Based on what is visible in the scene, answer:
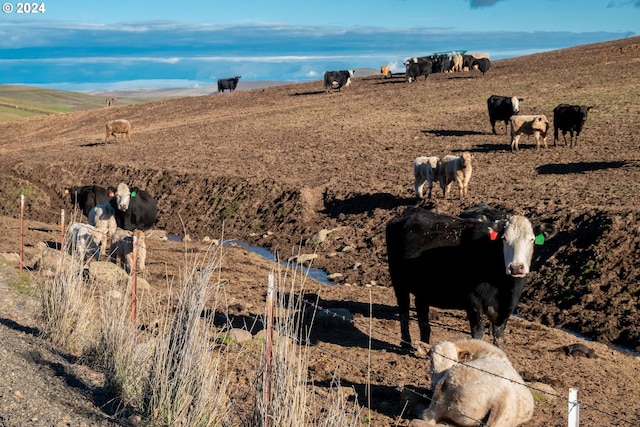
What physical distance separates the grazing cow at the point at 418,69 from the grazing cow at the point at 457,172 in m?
28.4

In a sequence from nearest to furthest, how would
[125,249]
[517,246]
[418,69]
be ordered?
[517,246] < [125,249] < [418,69]

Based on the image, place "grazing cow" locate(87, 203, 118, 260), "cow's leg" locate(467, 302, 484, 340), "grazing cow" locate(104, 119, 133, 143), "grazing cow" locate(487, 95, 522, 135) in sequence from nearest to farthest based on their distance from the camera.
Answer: "cow's leg" locate(467, 302, 484, 340) < "grazing cow" locate(87, 203, 118, 260) < "grazing cow" locate(487, 95, 522, 135) < "grazing cow" locate(104, 119, 133, 143)

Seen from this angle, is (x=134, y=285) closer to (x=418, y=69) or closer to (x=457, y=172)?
(x=457, y=172)

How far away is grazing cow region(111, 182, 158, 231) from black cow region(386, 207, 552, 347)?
9.14 metres

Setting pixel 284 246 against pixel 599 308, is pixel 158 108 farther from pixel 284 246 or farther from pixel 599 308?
pixel 599 308

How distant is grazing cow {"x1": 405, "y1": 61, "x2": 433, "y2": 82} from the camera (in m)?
48.2

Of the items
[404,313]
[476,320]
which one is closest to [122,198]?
[404,313]

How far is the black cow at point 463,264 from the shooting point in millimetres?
10375

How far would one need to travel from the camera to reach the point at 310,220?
2167cm

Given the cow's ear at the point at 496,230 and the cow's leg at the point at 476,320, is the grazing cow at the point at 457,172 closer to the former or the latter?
the cow's ear at the point at 496,230

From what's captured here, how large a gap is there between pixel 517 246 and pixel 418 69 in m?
39.2

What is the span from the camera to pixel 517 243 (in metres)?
10.2

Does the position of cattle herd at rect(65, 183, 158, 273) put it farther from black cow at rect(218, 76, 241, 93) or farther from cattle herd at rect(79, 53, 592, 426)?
Answer: black cow at rect(218, 76, 241, 93)

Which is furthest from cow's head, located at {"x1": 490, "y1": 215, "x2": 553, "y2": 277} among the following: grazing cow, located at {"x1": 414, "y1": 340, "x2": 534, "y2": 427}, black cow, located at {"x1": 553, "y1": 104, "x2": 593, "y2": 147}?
black cow, located at {"x1": 553, "y1": 104, "x2": 593, "y2": 147}
